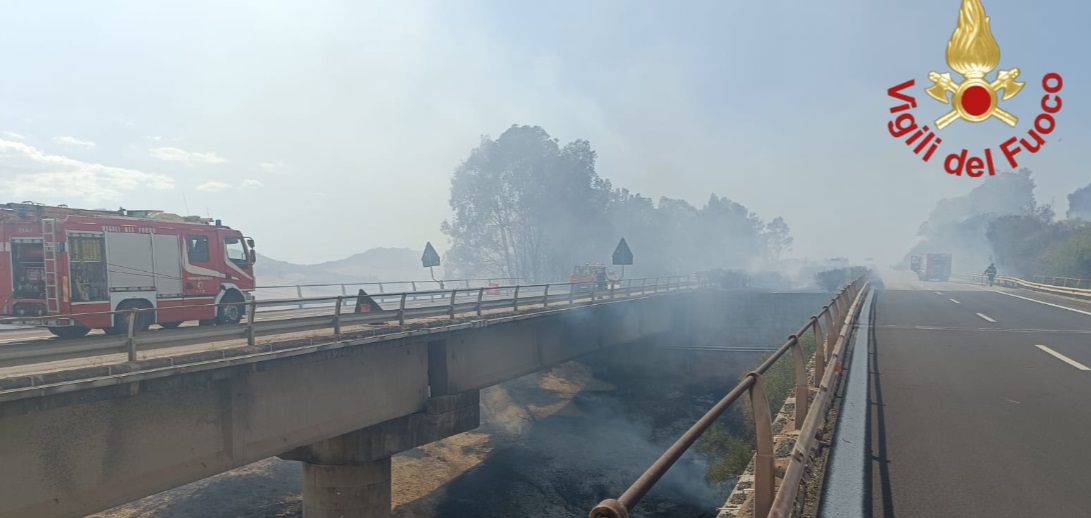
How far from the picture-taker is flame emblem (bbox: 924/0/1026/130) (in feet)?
55.3

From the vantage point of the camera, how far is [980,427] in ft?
22.3

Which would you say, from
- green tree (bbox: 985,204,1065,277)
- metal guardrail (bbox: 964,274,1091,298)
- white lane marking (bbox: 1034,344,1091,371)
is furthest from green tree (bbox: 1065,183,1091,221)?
white lane marking (bbox: 1034,344,1091,371)

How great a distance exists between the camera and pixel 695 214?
11394 cm

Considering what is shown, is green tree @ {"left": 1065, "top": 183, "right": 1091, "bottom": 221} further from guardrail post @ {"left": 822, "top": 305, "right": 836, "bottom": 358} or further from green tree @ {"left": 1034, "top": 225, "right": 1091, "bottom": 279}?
guardrail post @ {"left": 822, "top": 305, "right": 836, "bottom": 358}

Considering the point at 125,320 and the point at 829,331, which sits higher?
the point at 125,320

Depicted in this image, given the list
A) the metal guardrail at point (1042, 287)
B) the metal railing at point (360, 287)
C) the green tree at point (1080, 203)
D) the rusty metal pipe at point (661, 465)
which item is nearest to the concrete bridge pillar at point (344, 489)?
the metal railing at point (360, 287)

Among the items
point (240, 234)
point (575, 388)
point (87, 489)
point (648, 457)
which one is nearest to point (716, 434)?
point (648, 457)

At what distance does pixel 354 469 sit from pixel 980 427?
12.5m

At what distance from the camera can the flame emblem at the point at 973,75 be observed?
16.8 meters

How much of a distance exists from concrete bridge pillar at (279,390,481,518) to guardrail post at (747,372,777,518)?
12.1 meters

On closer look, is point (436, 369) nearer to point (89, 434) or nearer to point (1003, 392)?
point (89, 434)

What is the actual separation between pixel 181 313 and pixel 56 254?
2888mm

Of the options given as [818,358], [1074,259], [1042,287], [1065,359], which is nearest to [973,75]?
[1065,359]

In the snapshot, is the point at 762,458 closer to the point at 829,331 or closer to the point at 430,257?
the point at 829,331
